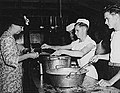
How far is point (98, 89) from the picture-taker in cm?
214

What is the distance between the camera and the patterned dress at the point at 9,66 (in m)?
2.72

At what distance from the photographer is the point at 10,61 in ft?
8.91

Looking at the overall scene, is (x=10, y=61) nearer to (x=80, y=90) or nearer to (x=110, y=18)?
(x=80, y=90)

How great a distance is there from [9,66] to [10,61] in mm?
150

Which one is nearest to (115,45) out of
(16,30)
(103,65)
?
(16,30)

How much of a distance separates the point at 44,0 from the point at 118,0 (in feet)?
10.6

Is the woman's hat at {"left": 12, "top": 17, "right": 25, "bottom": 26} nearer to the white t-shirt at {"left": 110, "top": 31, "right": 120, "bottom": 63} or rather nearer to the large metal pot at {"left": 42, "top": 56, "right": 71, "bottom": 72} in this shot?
the large metal pot at {"left": 42, "top": 56, "right": 71, "bottom": 72}

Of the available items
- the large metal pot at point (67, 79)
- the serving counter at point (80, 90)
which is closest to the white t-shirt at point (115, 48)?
the serving counter at point (80, 90)

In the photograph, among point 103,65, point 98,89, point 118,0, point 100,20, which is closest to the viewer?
point 98,89

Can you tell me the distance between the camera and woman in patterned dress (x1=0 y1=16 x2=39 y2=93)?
2723 millimetres

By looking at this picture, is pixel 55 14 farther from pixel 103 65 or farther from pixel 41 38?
pixel 103 65

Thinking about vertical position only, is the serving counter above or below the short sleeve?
below

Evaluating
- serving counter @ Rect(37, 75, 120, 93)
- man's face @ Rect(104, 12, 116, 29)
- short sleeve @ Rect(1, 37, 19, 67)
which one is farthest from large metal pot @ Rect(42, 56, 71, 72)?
man's face @ Rect(104, 12, 116, 29)

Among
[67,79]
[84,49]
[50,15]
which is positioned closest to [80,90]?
[67,79]
